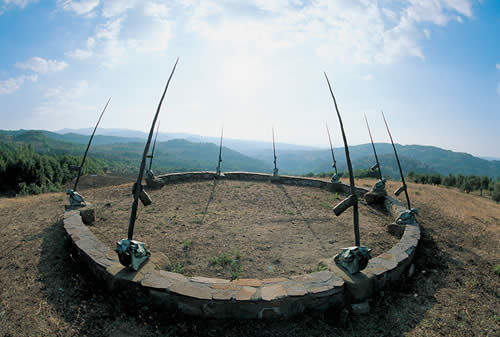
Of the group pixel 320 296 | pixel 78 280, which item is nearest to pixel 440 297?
pixel 320 296

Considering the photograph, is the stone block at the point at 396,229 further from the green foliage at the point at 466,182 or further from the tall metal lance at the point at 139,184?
the green foliage at the point at 466,182

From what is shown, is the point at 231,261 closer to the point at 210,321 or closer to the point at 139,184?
the point at 210,321

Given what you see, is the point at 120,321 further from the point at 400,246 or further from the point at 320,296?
the point at 400,246

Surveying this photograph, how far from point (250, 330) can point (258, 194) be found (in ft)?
22.5

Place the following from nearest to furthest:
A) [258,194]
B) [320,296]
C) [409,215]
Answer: [320,296], [409,215], [258,194]

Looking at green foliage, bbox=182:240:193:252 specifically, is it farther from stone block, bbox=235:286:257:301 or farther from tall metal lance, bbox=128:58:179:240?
stone block, bbox=235:286:257:301

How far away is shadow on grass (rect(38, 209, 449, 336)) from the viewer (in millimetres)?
2982

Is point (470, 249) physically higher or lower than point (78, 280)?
higher

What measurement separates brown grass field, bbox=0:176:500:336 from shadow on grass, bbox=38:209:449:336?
0.5 inches

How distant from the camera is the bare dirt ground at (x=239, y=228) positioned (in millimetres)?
4660

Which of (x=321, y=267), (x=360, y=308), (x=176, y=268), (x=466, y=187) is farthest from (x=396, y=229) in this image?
(x=466, y=187)

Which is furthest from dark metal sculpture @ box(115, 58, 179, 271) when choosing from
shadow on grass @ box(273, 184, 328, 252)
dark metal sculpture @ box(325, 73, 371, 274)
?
shadow on grass @ box(273, 184, 328, 252)

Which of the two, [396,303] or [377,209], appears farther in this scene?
[377,209]

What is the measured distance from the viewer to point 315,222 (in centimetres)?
698
